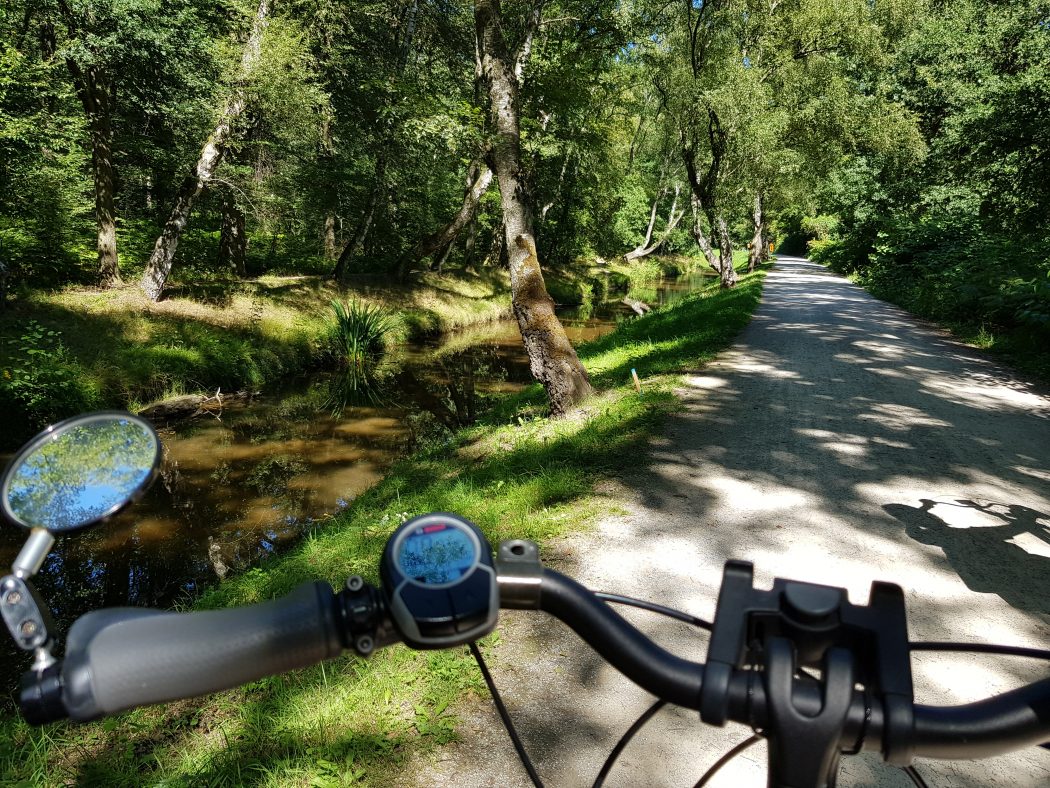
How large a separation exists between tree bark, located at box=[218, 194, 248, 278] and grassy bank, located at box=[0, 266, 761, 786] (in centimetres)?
1313

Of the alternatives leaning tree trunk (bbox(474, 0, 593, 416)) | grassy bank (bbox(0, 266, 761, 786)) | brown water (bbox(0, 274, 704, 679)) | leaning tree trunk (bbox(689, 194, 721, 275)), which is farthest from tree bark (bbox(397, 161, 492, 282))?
grassy bank (bbox(0, 266, 761, 786))

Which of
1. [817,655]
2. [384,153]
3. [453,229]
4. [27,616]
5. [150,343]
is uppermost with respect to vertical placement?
[384,153]

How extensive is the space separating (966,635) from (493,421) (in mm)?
6723

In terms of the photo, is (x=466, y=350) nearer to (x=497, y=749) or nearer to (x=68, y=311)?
(x=68, y=311)

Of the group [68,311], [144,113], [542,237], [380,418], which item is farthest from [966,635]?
[542,237]

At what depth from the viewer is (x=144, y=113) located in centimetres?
1376

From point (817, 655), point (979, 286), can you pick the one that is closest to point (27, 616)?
point (817, 655)

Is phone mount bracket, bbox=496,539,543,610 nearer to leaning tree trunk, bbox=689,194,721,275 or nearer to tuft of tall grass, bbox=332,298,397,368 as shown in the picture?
tuft of tall grass, bbox=332,298,397,368

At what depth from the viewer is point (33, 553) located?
87 centimetres

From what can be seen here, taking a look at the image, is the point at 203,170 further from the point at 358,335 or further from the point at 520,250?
the point at 520,250

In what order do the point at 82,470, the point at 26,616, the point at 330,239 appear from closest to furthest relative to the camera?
the point at 26,616, the point at 82,470, the point at 330,239

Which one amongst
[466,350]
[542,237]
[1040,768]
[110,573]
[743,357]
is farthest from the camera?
[542,237]

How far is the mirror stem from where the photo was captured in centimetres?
82

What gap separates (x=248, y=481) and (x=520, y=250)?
5.03 meters
